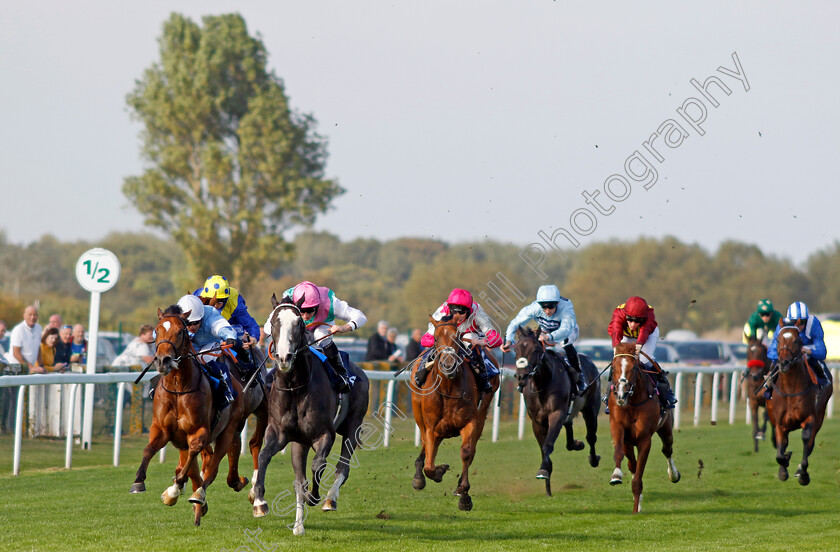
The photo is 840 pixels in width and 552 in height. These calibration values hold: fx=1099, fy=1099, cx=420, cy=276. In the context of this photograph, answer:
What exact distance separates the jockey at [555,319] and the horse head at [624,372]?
0.87m

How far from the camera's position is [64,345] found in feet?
43.3

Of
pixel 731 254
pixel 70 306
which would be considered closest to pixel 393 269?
pixel 731 254

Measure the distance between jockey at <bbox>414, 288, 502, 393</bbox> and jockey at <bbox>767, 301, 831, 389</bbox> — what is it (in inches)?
123

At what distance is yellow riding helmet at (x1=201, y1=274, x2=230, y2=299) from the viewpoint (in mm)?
8297

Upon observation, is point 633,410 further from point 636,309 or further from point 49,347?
point 49,347

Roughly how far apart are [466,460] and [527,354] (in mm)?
1242

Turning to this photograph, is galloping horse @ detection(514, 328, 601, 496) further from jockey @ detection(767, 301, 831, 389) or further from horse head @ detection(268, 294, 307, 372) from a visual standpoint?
horse head @ detection(268, 294, 307, 372)

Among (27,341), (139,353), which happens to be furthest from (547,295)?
(27,341)

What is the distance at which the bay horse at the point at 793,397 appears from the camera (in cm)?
1016

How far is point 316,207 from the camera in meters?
33.0

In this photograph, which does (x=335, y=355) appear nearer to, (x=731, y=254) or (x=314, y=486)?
(x=314, y=486)

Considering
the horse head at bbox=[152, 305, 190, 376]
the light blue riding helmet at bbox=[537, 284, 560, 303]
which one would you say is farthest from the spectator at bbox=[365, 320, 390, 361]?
the horse head at bbox=[152, 305, 190, 376]

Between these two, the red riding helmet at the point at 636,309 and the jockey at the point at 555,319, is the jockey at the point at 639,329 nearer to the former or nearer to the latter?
the red riding helmet at the point at 636,309

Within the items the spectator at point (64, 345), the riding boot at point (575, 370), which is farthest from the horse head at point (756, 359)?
the spectator at point (64, 345)
